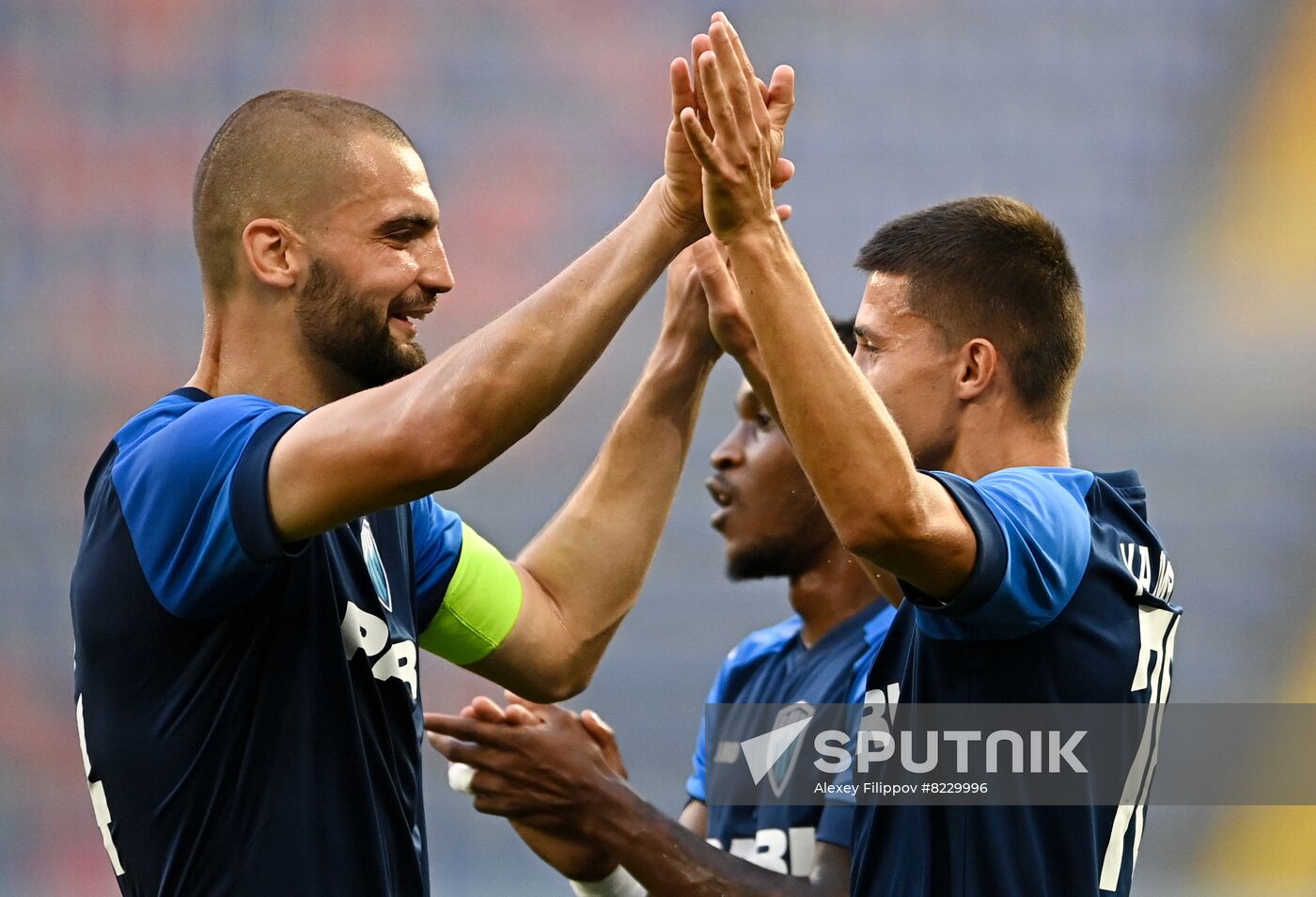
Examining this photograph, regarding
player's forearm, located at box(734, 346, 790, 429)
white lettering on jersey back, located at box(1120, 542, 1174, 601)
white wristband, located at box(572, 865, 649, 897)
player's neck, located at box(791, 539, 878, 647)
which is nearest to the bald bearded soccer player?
player's forearm, located at box(734, 346, 790, 429)

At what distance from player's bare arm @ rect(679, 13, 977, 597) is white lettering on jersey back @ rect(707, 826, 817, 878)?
1.29 m

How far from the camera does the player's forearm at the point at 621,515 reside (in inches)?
120

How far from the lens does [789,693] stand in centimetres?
375

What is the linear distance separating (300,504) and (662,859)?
136 cm

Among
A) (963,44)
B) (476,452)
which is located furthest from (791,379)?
(963,44)

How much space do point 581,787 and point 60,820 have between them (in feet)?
11.4

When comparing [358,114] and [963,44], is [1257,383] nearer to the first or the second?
[963,44]

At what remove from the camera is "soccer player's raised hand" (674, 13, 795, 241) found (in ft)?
6.94

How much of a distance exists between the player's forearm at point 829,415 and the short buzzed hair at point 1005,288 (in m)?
0.62

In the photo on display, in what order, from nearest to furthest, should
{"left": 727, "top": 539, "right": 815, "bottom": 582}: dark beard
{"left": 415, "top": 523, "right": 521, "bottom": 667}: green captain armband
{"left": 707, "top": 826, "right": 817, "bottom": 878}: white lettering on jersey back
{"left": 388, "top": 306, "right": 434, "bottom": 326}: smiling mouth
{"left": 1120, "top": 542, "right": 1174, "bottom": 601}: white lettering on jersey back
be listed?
{"left": 1120, "top": 542, "right": 1174, "bottom": 601}: white lettering on jersey back, {"left": 388, "top": 306, "right": 434, "bottom": 326}: smiling mouth, {"left": 415, "top": 523, "right": 521, "bottom": 667}: green captain armband, {"left": 707, "top": 826, "right": 817, "bottom": 878}: white lettering on jersey back, {"left": 727, "top": 539, "right": 815, "bottom": 582}: dark beard

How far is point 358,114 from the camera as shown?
107 inches

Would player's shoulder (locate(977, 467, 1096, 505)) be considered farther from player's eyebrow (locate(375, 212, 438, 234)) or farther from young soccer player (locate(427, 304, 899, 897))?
player's eyebrow (locate(375, 212, 438, 234))

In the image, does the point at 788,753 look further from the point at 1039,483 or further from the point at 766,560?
the point at 1039,483

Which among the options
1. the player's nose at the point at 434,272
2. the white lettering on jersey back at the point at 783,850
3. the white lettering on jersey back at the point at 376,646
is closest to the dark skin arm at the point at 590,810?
the white lettering on jersey back at the point at 783,850
